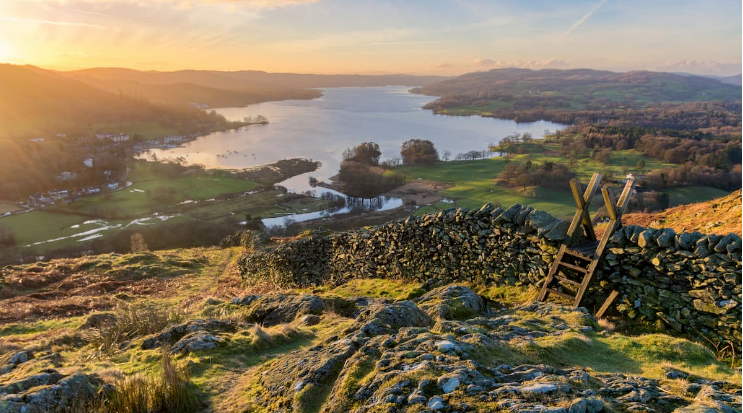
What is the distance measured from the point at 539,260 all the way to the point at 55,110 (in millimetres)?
211698

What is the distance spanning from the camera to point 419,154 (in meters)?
111

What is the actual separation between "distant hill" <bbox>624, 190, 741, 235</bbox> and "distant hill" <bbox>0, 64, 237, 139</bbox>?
164m

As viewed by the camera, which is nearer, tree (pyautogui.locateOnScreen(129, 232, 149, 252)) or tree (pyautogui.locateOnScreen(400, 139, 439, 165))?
tree (pyautogui.locateOnScreen(129, 232, 149, 252))

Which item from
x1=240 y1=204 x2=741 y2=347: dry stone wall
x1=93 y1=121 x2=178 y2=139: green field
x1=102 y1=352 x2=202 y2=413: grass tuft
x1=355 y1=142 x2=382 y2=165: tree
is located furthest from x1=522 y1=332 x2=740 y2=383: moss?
x1=93 y1=121 x2=178 y2=139: green field

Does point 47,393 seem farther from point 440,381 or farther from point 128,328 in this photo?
point 440,381

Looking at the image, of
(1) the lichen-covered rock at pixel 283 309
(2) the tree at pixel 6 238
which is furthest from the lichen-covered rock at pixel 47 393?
(2) the tree at pixel 6 238

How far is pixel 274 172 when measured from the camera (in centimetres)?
10700

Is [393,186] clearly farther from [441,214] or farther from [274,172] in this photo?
[441,214]

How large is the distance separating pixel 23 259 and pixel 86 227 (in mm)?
17931

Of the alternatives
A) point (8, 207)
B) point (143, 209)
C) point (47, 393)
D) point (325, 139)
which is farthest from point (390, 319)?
point (325, 139)

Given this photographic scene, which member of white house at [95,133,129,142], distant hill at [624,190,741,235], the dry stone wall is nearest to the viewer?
the dry stone wall

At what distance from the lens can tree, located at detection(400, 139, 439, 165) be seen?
110 m

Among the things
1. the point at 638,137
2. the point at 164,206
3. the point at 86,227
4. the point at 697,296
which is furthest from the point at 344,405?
the point at 638,137

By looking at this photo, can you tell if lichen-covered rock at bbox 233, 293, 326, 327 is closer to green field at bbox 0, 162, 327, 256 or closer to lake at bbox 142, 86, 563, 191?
green field at bbox 0, 162, 327, 256
